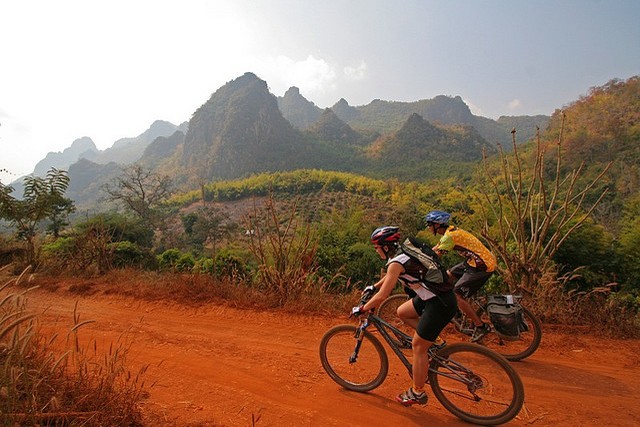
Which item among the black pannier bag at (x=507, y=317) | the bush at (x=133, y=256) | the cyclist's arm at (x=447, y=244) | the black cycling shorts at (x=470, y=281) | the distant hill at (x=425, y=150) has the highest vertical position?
the distant hill at (x=425, y=150)

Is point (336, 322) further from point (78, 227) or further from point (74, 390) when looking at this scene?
point (78, 227)

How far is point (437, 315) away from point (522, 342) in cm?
264

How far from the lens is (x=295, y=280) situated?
6344 millimetres

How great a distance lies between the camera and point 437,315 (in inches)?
115

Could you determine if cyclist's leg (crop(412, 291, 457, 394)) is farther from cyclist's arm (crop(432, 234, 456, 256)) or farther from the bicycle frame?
cyclist's arm (crop(432, 234, 456, 256))

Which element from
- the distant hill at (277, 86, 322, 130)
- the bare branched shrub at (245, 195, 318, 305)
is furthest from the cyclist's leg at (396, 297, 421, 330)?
the distant hill at (277, 86, 322, 130)

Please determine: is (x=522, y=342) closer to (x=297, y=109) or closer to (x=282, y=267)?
(x=282, y=267)

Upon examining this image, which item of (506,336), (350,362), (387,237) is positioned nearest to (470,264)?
(506,336)

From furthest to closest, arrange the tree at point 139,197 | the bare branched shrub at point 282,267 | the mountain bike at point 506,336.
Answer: the tree at point 139,197 → the bare branched shrub at point 282,267 → the mountain bike at point 506,336

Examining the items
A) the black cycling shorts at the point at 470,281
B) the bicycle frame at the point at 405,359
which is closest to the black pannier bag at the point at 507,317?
the black cycling shorts at the point at 470,281

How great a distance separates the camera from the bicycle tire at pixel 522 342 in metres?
4.32

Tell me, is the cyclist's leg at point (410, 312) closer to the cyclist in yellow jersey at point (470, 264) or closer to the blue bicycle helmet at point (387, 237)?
the blue bicycle helmet at point (387, 237)

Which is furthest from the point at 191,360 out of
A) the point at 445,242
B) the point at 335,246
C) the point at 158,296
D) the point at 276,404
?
the point at 335,246

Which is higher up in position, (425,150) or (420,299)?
(425,150)
